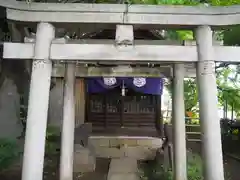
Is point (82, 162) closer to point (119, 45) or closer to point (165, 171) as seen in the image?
point (165, 171)

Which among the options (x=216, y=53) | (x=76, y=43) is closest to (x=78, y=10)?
(x=76, y=43)

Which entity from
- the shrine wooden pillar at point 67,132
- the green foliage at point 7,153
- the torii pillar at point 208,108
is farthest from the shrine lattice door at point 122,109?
the torii pillar at point 208,108

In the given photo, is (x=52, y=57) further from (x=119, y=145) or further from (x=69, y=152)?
(x=119, y=145)

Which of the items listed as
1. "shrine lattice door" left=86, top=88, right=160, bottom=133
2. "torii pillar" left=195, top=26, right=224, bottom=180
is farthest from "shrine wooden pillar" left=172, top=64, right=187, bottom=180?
"shrine lattice door" left=86, top=88, right=160, bottom=133

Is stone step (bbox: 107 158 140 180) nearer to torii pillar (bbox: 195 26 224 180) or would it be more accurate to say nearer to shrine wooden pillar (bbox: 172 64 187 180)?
shrine wooden pillar (bbox: 172 64 187 180)

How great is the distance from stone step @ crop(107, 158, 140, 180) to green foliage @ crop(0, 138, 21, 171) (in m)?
2.75

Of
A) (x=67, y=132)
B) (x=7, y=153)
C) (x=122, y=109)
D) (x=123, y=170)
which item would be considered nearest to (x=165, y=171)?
(x=123, y=170)

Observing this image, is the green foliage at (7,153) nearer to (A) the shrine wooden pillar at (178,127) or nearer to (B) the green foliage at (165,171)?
(B) the green foliage at (165,171)

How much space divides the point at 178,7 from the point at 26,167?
351 centimetres

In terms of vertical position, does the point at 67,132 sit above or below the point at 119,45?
below

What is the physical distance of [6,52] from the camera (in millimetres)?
4941

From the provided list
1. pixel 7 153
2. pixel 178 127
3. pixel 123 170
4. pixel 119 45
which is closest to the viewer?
pixel 119 45

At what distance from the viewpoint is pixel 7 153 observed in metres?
8.41

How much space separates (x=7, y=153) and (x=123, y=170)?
329 cm
